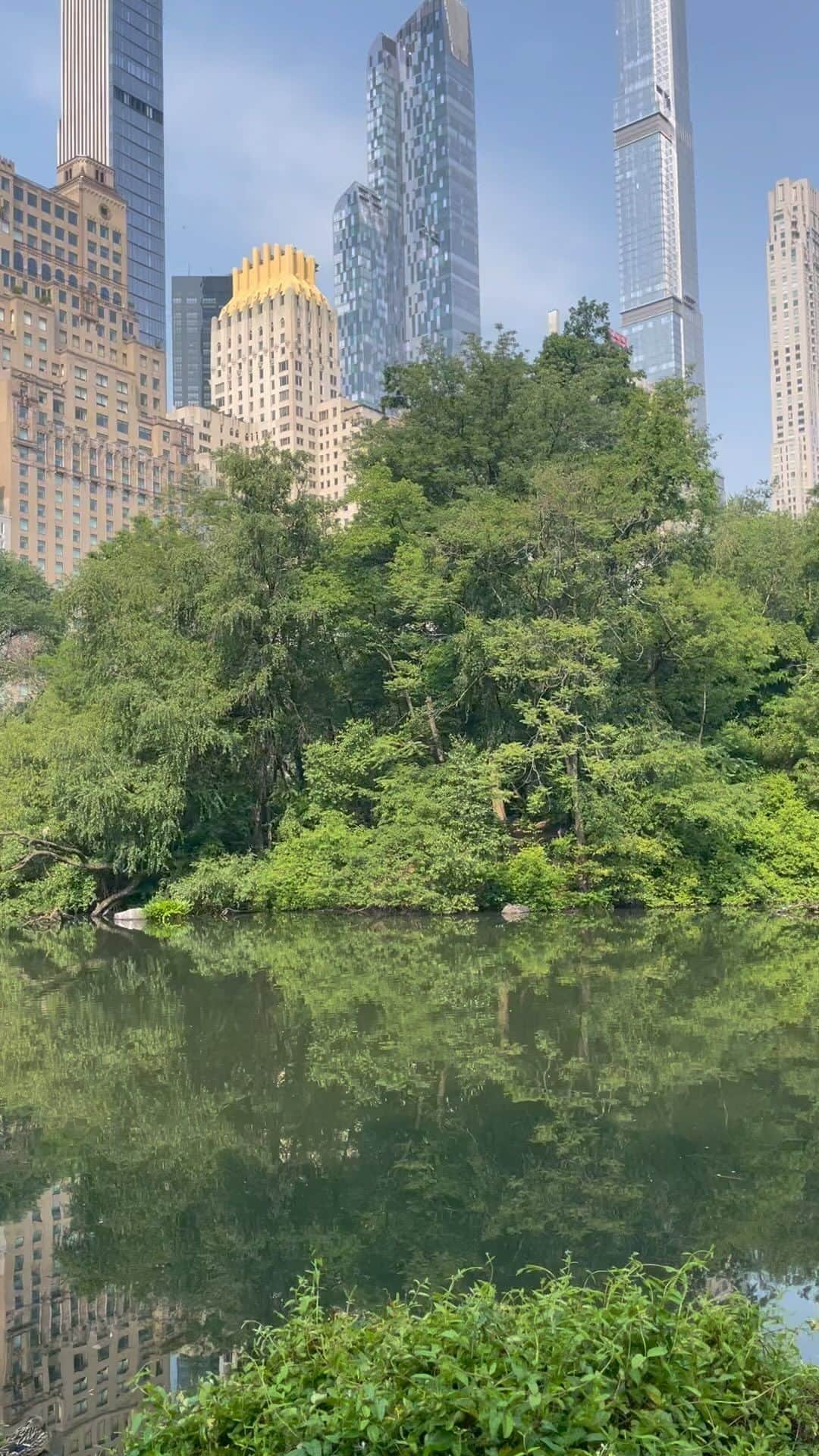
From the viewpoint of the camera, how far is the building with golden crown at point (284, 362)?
117062mm

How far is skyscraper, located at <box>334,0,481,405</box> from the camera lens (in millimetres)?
169750

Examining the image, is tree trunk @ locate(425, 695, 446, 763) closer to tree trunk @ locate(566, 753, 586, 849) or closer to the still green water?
tree trunk @ locate(566, 753, 586, 849)

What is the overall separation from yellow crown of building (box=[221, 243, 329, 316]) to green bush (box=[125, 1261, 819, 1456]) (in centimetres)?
12531

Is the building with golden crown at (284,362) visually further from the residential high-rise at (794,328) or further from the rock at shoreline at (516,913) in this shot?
the rock at shoreline at (516,913)

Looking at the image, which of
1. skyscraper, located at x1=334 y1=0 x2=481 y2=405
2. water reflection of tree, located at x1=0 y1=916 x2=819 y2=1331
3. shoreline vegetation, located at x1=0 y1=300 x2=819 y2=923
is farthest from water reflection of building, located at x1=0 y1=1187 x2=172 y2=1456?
skyscraper, located at x1=334 y1=0 x2=481 y2=405

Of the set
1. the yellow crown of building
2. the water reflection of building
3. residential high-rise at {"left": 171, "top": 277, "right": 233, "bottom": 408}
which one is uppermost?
residential high-rise at {"left": 171, "top": 277, "right": 233, "bottom": 408}

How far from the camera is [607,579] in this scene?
2403 centimetres

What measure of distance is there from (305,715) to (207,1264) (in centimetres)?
2105

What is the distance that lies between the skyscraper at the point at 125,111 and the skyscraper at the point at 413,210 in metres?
38.6

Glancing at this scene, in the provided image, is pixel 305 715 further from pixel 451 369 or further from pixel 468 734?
pixel 451 369

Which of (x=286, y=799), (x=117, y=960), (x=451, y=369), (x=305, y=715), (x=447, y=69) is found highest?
(x=447, y=69)

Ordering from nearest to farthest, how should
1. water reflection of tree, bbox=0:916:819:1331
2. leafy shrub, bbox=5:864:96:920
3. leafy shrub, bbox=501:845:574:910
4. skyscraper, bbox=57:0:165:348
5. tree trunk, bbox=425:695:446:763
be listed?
water reflection of tree, bbox=0:916:819:1331 < leafy shrub, bbox=501:845:574:910 < leafy shrub, bbox=5:864:96:920 < tree trunk, bbox=425:695:446:763 < skyscraper, bbox=57:0:165:348

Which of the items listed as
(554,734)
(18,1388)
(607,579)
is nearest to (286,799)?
(554,734)

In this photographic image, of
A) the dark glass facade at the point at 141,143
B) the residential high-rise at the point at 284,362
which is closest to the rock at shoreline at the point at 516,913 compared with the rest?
the residential high-rise at the point at 284,362
